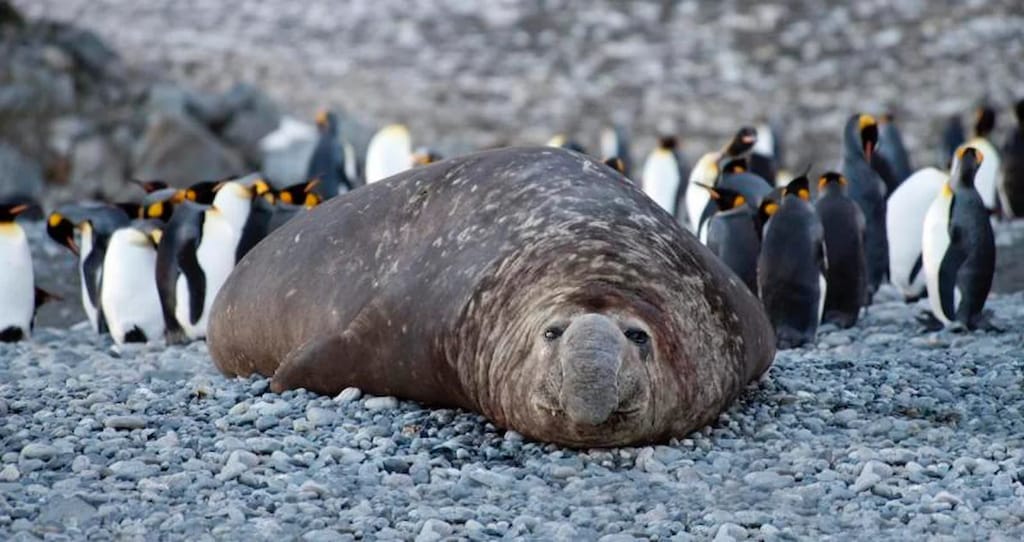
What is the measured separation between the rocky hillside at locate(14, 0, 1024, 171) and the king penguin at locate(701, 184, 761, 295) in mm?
11697

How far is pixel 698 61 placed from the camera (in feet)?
88.2

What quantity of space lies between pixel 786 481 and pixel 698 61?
21982 millimetres

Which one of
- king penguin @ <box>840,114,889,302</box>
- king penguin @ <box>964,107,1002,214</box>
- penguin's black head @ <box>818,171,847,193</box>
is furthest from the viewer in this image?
king penguin @ <box>964,107,1002,214</box>

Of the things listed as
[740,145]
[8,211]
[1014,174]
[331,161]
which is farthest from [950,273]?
[331,161]

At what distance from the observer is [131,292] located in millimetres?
9906

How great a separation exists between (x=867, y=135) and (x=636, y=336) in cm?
683

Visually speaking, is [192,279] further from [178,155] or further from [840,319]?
[178,155]

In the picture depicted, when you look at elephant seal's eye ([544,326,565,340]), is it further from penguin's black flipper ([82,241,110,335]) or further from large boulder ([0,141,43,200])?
large boulder ([0,141,43,200])

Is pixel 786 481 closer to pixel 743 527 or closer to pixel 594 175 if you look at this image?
pixel 743 527

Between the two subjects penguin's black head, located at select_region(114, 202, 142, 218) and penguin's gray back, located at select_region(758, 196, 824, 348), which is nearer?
penguin's gray back, located at select_region(758, 196, 824, 348)

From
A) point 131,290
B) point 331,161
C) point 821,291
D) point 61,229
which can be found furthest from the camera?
point 331,161

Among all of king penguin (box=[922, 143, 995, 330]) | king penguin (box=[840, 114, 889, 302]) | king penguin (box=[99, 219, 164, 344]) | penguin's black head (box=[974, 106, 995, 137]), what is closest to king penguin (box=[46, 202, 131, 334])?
king penguin (box=[99, 219, 164, 344])

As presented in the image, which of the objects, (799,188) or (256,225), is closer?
(799,188)

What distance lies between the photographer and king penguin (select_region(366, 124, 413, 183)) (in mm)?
17078
